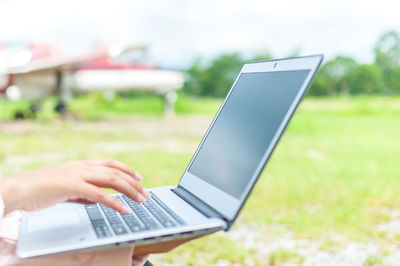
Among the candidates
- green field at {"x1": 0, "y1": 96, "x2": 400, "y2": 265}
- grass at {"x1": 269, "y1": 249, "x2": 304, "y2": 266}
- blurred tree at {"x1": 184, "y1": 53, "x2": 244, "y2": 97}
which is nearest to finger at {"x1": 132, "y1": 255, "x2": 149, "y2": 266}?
green field at {"x1": 0, "y1": 96, "x2": 400, "y2": 265}

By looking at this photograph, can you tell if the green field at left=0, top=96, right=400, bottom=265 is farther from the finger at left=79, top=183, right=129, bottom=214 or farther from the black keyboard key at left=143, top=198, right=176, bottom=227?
the finger at left=79, top=183, right=129, bottom=214

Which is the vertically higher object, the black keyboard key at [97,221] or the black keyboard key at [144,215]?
the black keyboard key at [144,215]

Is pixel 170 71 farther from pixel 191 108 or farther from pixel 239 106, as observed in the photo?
pixel 239 106

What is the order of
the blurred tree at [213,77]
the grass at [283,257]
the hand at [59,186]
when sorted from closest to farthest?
the hand at [59,186]
the grass at [283,257]
the blurred tree at [213,77]

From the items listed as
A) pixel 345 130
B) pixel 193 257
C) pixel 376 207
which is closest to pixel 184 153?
pixel 376 207

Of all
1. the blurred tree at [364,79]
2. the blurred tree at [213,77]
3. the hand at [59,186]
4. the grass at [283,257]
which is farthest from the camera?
the blurred tree at [213,77]

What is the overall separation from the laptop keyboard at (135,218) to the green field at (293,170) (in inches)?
11.6

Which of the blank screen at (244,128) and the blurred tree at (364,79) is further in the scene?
the blurred tree at (364,79)

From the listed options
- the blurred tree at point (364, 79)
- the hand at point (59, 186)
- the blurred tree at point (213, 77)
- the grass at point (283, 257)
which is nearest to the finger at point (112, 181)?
the hand at point (59, 186)

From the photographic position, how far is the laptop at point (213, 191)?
43cm

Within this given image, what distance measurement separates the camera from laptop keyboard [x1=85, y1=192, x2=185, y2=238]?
45 cm

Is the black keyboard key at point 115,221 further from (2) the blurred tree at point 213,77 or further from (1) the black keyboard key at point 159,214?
(2) the blurred tree at point 213,77

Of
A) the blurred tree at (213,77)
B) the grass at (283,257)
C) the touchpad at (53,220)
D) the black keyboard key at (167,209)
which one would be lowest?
the touchpad at (53,220)

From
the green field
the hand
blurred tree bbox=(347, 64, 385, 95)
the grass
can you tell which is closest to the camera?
the hand
